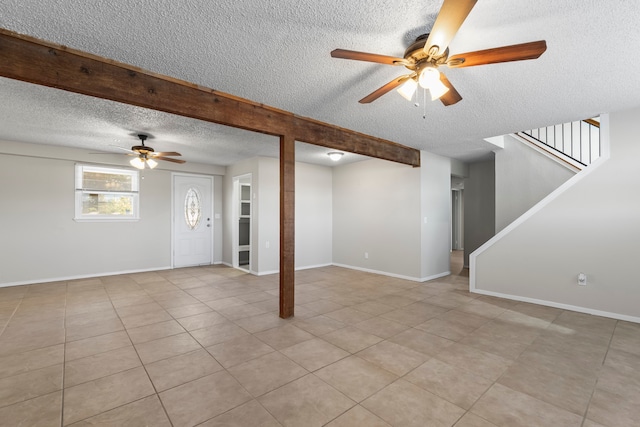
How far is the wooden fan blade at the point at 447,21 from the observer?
1.45m

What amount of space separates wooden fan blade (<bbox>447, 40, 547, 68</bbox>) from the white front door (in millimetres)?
6526

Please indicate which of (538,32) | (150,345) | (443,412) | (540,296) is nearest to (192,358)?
(150,345)

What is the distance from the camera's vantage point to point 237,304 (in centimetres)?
402

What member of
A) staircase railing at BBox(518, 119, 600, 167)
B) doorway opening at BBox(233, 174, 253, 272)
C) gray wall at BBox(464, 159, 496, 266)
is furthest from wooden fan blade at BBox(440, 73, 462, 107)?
gray wall at BBox(464, 159, 496, 266)

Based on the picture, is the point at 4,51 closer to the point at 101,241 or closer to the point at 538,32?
the point at 538,32

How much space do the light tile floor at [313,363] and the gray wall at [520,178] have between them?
2080 millimetres

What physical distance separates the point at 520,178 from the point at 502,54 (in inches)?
173

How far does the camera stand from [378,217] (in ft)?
20.3

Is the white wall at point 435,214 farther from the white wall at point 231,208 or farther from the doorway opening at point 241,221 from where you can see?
the doorway opening at point 241,221

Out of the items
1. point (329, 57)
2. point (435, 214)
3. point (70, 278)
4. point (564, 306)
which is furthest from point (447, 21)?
point (70, 278)

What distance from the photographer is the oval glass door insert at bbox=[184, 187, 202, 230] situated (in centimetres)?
699

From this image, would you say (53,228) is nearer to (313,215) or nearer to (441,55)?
(313,215)

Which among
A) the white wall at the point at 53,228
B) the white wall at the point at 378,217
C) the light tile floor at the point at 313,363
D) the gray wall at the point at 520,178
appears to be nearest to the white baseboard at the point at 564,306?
the light tile floor at the point at 313,363

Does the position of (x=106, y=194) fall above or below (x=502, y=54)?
below
